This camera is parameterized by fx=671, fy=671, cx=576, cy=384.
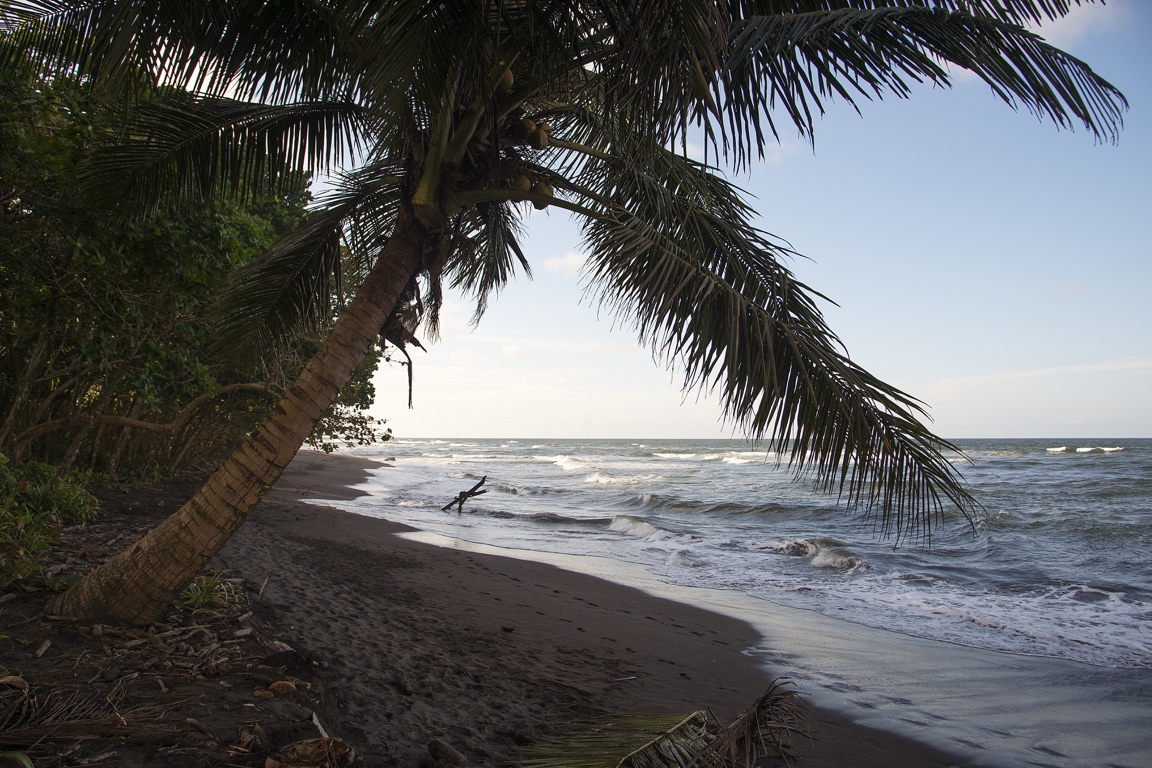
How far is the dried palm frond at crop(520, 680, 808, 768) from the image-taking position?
2.11 meters

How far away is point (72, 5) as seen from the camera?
11.3ft

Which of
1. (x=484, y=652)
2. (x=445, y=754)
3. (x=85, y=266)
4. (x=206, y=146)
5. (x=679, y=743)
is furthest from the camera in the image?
(x=85, y=266)

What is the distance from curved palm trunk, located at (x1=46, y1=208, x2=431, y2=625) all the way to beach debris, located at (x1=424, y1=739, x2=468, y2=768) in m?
1.35

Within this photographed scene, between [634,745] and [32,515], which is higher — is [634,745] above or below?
below

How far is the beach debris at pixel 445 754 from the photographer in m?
2.87

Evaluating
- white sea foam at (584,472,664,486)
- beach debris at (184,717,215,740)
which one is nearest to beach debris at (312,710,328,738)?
beach debris at (184,717,215,740)

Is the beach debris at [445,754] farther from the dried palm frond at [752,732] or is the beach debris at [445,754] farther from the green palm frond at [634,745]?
the dried palm frond at [752,732]

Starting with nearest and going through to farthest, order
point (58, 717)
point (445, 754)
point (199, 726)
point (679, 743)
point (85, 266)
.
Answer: point (679, 743) < point (58, 717) < point (199, 726) < point (445, 754) < point (85, 266)

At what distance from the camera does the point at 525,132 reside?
3945 mm

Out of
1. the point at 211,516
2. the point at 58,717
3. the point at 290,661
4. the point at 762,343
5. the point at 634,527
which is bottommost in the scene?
the point at 634,527

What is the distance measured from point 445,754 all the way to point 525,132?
327 centimetres

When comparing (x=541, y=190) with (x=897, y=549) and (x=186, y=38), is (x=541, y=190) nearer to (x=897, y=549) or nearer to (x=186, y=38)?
(x=186, y=38)

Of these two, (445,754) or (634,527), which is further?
(634,527)

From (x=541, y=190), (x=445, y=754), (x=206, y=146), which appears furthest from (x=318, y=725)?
(x=206, y=146)
